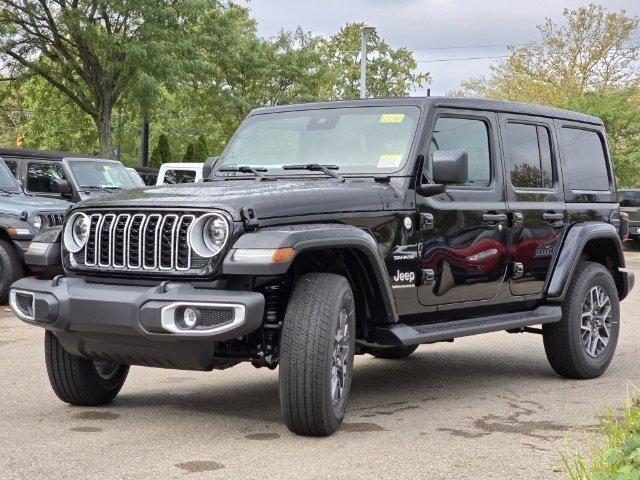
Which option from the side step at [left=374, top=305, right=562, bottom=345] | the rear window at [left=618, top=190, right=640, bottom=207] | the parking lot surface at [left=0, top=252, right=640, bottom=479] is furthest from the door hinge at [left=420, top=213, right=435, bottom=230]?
the rear window at [left=618, top=190, right=640, bottom=207]

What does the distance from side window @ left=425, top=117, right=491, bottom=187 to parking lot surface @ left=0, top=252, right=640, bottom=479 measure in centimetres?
146

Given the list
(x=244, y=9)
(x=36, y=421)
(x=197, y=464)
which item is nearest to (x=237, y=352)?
(x=197, y=464)

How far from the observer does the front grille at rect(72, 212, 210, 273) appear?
217 inches

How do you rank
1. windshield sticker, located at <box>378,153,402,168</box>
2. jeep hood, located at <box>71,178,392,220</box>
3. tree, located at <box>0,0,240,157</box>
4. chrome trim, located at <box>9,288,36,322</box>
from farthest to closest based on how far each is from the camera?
tree, located at <box>0,0,240,157</box> < windshield sticker, located at <box>378,153,402,168</box> < chrome trim, located at <box>9,288,36,322</box> < jeep hood, located at <box>71,178,392,220</box>

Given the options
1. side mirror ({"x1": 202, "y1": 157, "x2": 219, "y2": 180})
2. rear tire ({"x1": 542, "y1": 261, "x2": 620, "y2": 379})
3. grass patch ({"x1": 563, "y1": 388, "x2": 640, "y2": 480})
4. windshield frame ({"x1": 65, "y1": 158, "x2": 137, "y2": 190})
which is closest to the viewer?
grass patch ({"x1": 563, "y1": 388, "x2": 640, "y2": 480})

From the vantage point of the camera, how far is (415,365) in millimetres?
8719

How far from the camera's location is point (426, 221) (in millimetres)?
6594

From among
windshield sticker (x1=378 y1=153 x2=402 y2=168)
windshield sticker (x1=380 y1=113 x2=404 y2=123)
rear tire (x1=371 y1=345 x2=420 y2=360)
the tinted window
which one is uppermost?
windshield sticker (x1=380 y1=113 x2=404 y2=123)

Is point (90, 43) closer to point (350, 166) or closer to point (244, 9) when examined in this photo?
point (244, 9)

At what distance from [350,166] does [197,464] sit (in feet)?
7.59

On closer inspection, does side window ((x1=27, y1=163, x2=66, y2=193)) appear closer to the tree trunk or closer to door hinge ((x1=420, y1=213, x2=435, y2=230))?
door hinge ((x1=420, y1=213, x2=435, y2=230))

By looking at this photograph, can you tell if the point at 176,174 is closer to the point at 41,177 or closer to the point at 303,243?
the point at 41,177

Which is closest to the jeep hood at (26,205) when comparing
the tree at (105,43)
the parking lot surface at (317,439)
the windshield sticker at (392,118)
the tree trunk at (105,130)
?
the parking lot surface at (317,439)

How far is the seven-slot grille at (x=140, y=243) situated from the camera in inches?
217
